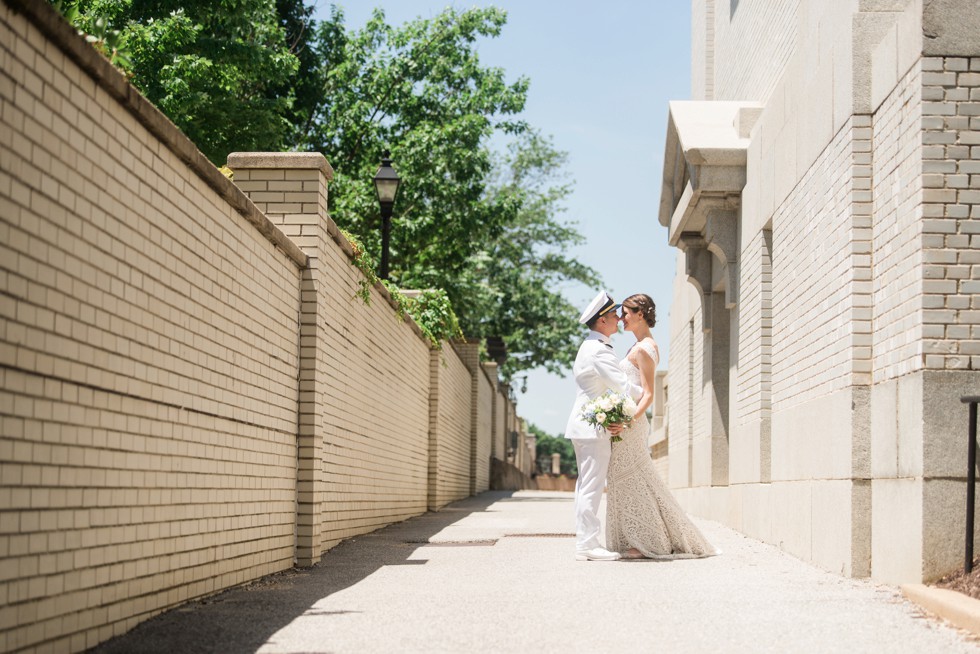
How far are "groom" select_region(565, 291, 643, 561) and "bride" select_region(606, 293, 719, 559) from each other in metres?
0.14

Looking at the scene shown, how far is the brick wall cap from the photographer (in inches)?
379

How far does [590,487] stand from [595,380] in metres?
0.91

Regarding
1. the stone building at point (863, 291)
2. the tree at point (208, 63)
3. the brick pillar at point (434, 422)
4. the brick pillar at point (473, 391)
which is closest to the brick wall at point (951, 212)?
the stone building at point (863, 291)

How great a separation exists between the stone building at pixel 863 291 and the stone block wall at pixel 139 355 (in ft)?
13.2

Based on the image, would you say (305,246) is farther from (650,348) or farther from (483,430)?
(483,430)

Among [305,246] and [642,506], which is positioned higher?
[305,246]

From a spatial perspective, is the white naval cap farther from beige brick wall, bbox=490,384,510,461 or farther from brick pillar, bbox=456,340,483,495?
beige brick wall, bbox=490,384,510,461

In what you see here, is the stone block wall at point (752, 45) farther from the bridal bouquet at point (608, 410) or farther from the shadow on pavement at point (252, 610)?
the shadow on pavement at point (252, 610)

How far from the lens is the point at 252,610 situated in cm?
677

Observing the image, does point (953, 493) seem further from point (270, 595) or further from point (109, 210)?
point (109, 210)

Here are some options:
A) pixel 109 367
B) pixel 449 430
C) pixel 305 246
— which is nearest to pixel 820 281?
pixel 305 246

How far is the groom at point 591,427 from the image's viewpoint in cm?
1041

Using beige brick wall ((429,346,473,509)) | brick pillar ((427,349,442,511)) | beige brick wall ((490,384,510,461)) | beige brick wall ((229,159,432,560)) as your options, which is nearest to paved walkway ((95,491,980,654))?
beige brick wall ((229,159,432,560))

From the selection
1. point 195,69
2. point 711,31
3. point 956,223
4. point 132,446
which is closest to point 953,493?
point 956,223
